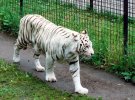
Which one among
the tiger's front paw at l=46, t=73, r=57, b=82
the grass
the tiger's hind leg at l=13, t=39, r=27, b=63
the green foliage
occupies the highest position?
the green foliage

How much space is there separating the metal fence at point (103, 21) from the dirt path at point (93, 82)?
1.11 feet

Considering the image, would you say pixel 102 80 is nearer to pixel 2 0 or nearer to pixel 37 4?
pixel 37 4

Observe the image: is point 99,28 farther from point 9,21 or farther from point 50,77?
point 9,21

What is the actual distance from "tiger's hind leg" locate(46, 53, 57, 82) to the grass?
0.12 meters

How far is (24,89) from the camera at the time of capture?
7.08m

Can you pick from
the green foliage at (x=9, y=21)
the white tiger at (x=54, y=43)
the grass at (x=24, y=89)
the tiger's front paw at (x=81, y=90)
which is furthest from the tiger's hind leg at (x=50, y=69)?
the green foliage at (x=9, y=21)

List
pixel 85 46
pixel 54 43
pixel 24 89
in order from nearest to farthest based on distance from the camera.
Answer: pixel 85 46
pixel 54 43
pixel 24 89

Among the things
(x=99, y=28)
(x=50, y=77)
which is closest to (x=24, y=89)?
(x=50, y=77)

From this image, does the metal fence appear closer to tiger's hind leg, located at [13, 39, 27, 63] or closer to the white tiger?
the white tiger

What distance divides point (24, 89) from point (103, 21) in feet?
6.94

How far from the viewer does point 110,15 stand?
8.28 metres

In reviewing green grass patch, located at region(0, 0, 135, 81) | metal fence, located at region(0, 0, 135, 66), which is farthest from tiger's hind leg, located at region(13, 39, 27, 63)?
metal fence, located at region(0, 0, 135, 66)

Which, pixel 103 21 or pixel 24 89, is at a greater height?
pixel 103 21

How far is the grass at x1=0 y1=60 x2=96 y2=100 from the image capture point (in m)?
6.74
